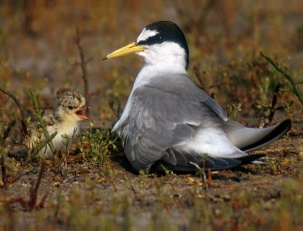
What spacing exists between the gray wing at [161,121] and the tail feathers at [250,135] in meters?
0.10

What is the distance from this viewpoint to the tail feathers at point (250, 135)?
198 inches

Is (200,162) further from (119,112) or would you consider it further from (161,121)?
(119,112)

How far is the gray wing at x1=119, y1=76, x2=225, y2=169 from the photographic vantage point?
16.8ft

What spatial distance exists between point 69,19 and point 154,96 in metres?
4.86

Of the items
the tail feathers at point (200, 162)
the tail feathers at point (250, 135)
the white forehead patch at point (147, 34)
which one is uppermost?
the white forehead patch at point (147, 34)

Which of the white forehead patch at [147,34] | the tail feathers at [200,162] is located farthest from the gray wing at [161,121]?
the white forehead patch at [147,34]

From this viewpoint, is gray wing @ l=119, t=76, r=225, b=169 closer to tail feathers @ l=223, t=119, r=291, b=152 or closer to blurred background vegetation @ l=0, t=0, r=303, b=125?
tail feathers @ l=223, t=119, r=291, b=152

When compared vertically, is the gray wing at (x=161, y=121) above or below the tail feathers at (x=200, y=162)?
above

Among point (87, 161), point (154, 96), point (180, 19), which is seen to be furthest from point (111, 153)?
point (180, 19)

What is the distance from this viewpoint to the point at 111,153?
571 centimetres

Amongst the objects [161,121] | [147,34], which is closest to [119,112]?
[147,34]

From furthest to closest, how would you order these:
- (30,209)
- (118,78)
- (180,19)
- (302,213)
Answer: (180,19), (118,78), (30,209), (302,213)

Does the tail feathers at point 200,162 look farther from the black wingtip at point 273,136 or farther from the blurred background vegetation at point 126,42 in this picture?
the blurred background vegetation at point 126,42

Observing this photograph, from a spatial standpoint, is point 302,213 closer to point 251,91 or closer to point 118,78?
point 251,91
